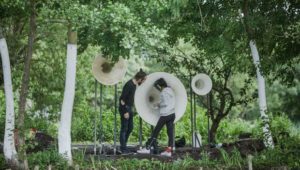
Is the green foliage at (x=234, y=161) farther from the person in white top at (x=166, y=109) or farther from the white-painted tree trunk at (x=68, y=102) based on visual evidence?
the white-painted tree trunk at (x=68, y=102)

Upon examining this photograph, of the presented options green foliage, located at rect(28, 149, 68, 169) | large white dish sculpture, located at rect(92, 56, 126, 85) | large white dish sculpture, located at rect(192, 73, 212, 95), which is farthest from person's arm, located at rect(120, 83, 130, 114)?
green foliage, located at rect(28, 149, 68, 169)

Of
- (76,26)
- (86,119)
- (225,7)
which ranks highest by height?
(225,7)

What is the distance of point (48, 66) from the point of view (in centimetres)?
1664

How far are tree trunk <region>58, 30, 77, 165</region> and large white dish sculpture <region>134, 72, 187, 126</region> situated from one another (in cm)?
292

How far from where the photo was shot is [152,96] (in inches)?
511

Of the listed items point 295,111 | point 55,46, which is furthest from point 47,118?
point 295,111

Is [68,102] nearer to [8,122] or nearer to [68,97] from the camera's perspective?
[68,97]

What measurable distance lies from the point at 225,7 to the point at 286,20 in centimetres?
138

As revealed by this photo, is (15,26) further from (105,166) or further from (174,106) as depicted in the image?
(105,166)

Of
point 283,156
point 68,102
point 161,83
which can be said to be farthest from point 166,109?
point 283,156

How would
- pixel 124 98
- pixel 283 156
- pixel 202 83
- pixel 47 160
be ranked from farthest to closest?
pixel 202 83, pixel 124 98, pixel 47 160, pixel 283 156

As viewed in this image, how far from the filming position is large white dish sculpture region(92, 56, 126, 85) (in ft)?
40.5

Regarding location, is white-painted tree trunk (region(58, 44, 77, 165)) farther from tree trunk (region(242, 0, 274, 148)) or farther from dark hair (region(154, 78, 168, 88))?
tree trunk (region(242, 0, 274, 148))

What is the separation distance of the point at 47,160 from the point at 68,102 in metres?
1.13
